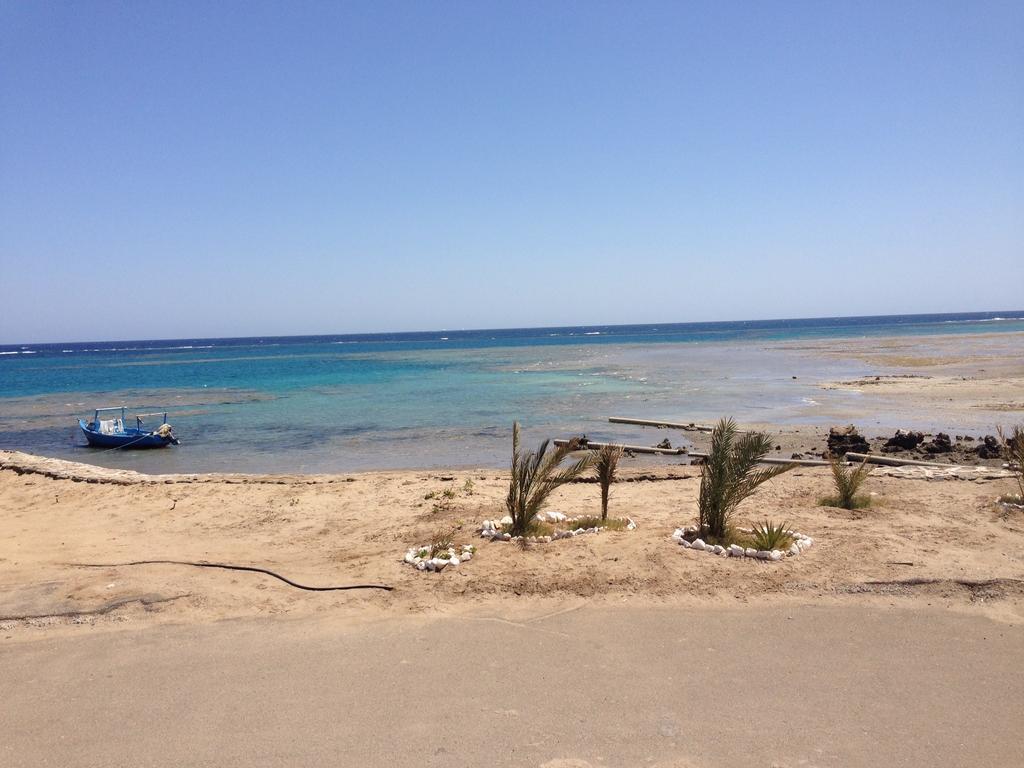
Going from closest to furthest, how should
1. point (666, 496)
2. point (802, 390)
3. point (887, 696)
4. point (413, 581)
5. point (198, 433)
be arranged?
point (887, 696), point (413, 581), point (666, 496), point (198, 433), point (802, 390)

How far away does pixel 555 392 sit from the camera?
Answer: 32.7 metres

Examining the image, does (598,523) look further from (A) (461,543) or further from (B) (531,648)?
(B) (531,648)

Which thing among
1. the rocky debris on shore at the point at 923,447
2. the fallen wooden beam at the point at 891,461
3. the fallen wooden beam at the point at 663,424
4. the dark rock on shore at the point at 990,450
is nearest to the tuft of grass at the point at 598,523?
the fallen wooden beam at the point at 891,461

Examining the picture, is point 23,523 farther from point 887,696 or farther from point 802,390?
point 802,390

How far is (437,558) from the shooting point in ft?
23.7

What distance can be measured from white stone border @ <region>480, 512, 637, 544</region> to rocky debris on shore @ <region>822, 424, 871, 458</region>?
7809 millimetres

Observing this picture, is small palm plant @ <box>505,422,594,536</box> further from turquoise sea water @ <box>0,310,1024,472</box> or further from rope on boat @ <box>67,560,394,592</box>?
turquoise sea water @ <box>0,310,1024,472</box>

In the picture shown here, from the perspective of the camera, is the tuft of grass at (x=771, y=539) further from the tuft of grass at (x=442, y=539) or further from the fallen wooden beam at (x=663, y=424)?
the fallen wooden beam at (x=663, y=424)

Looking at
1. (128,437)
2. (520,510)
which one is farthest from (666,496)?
(128,437)

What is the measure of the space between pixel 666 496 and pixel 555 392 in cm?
2207

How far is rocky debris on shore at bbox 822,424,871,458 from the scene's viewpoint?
48.4 ft

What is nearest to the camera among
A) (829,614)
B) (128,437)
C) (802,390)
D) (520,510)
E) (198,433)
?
(829,614)

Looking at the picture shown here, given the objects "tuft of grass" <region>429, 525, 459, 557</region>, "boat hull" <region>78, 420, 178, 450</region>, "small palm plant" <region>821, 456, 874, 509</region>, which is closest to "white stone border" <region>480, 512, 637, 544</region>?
"tuft of grass" <region>429, 525, 459, 557</region>

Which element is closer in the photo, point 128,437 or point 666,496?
point 666,496
